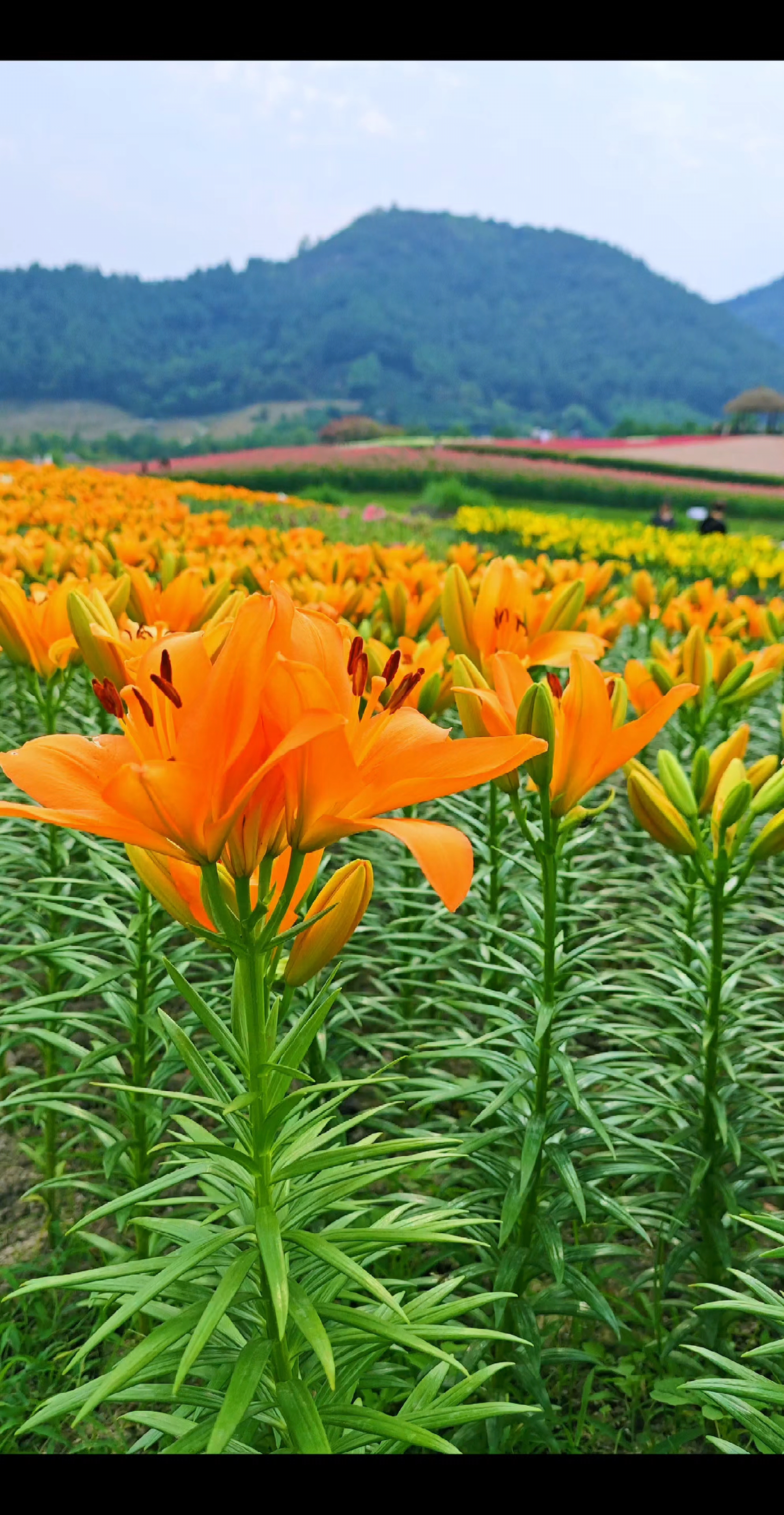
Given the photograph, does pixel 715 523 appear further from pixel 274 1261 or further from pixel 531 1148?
pixel 274 1261

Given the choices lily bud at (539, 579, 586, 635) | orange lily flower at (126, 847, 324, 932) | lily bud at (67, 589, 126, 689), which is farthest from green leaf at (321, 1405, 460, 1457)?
lily bud at (539, 579, 586, 635)

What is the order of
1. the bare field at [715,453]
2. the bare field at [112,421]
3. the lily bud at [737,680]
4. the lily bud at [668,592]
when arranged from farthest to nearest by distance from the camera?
the bare field at [112,421] < the bare field at [715,453] < the lily bud at [668,592] < the lily bud at [737,680]

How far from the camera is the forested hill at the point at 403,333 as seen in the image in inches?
3967

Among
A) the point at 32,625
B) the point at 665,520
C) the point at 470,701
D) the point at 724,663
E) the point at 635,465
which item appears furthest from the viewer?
the point at 635,465

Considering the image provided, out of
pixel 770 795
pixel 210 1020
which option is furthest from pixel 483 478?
pixel 210 1020

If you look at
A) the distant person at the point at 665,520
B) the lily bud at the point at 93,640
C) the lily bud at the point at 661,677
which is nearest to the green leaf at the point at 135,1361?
the lily bud at the point at 93,640

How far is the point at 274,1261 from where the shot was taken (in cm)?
78

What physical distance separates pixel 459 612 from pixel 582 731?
531 mm

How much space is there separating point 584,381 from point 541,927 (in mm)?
134891

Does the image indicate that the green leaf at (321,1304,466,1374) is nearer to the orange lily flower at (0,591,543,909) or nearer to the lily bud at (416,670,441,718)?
the orange lily flower at (0,591,543,909)

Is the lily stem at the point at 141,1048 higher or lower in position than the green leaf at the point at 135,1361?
lower

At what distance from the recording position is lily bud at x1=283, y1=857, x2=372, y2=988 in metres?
0.83

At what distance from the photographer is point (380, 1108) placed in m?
0.81

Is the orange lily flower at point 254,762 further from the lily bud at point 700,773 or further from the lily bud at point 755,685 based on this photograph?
the lily bud at point 755,685
